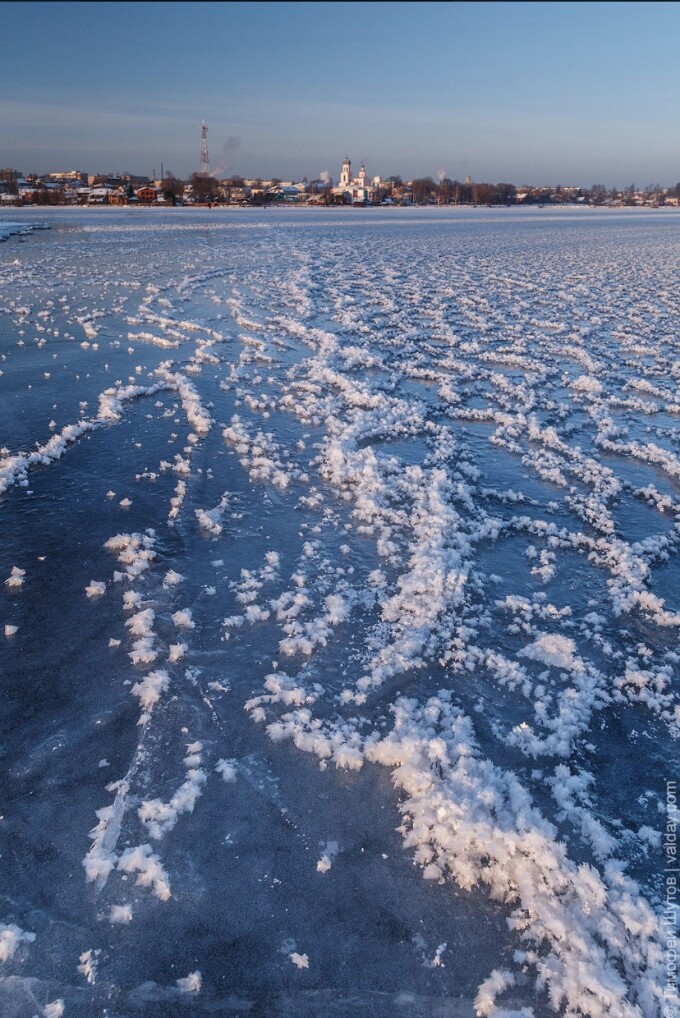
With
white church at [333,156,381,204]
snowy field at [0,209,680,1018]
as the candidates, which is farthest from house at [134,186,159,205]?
snowy field at [0,209,680,1018]

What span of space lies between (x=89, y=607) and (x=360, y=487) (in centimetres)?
301

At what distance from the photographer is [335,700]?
376 centimetres

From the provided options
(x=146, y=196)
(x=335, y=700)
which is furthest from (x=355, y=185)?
Answer: (x=335, y=700)

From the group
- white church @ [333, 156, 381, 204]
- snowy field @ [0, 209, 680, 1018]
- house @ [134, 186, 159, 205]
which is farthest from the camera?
white church @ [333, 156, 381, 204]

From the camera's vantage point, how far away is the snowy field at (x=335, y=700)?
100 inches

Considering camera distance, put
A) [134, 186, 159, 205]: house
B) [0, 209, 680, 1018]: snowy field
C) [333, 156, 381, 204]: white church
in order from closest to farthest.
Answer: [0, 209, 680, 1018]: snowy field
[134, 186, 159, 205]: house
[333, 156, 381, 204]: white church

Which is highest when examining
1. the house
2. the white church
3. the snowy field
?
the white church

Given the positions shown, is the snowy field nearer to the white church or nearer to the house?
the house

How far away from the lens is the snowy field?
8.36ft

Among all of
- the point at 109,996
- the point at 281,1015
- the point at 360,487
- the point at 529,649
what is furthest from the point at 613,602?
the point at 109,996

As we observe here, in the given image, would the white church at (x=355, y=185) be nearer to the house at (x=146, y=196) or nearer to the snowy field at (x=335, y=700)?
the house at (x=146, y=196)

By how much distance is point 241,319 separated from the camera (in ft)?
46.2

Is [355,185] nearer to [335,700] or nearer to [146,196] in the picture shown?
[146,196]

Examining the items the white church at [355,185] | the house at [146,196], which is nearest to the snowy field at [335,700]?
the house at [146,196]
